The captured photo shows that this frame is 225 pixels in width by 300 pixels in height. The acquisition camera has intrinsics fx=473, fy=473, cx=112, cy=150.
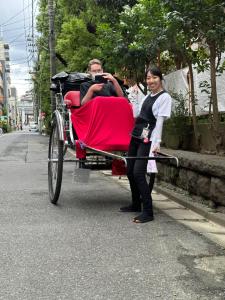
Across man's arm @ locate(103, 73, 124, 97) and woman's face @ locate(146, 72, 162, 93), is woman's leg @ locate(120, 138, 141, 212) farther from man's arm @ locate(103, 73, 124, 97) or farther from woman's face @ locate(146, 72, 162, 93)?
man's arm @ locate(103, 73, 124, 97)

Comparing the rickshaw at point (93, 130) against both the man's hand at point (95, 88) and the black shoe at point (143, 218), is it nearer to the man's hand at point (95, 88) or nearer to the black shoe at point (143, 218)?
the man's hand at point (95, 88)

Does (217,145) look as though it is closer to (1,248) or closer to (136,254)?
(136,254)

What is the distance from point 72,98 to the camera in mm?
6711

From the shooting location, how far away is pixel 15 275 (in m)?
3.90

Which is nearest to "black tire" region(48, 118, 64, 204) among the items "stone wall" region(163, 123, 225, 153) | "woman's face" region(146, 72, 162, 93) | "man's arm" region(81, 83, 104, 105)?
"man's arm" region(81, 83, 104, 105)

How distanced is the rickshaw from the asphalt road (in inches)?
27.3

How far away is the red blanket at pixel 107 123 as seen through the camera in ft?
20.1

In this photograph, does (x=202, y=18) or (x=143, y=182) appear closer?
(x=143, y=182)

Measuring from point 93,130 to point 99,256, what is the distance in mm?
2140

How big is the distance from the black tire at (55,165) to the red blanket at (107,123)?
0.42 meters

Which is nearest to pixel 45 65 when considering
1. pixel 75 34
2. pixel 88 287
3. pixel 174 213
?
pixel 75 34

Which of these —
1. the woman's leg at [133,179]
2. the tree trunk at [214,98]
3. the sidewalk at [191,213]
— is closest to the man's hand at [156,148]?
the woman's leg at [133,179]

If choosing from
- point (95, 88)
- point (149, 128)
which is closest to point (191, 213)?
point (149, 128)

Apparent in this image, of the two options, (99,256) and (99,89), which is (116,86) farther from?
(99,256)
